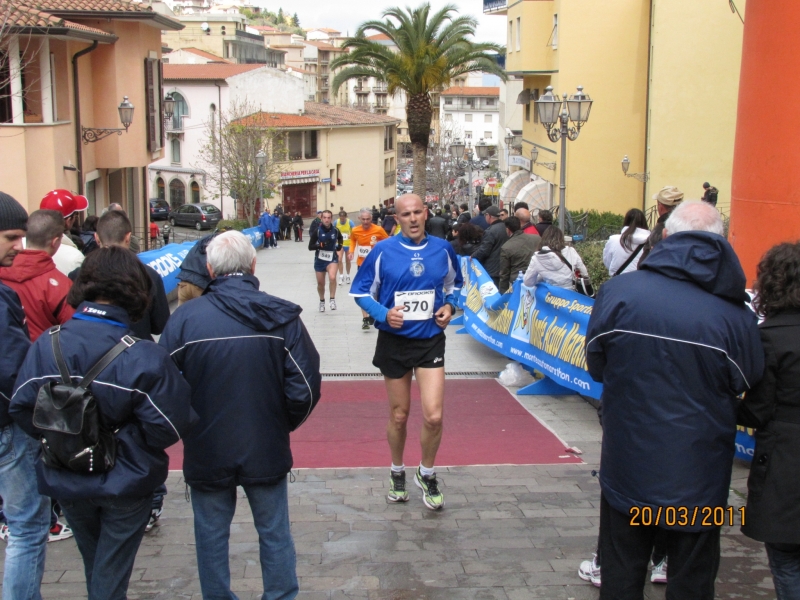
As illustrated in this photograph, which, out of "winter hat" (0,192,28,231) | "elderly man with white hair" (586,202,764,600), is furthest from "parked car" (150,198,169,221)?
"elderly man with white hair" (586,202,764,600)

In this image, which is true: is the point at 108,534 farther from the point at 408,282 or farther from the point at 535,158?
the point at 535,158

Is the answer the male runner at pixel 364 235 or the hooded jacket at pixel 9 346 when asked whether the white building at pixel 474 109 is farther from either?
the hooded jacket at pixel 9 346

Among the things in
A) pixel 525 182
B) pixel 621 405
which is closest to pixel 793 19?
pixel 621 405

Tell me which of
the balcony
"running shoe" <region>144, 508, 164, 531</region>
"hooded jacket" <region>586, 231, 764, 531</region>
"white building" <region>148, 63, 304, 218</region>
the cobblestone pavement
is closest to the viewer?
"hooded jacket" <region>586, 231, 764, 531</region>

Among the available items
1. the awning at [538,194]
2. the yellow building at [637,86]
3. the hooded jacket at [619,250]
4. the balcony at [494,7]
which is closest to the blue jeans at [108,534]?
the hooded jacket at [619,250]

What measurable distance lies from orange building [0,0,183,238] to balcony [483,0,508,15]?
74.8ft

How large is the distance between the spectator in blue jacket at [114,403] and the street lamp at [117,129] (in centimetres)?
1989

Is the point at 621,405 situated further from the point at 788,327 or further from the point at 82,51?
the point at 82,51

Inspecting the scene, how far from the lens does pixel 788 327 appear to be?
11.8ft

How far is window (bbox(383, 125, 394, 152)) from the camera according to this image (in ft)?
244

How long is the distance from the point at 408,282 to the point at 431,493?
1.34 metres

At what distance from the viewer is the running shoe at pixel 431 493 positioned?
5602 millimetres

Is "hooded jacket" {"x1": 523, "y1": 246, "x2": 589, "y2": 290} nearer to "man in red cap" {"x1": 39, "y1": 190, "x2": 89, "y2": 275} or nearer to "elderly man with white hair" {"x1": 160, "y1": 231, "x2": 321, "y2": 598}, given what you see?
"man in red cap" {"x1": 39, "y1": 190, "x2": 89, "y2": 275}
